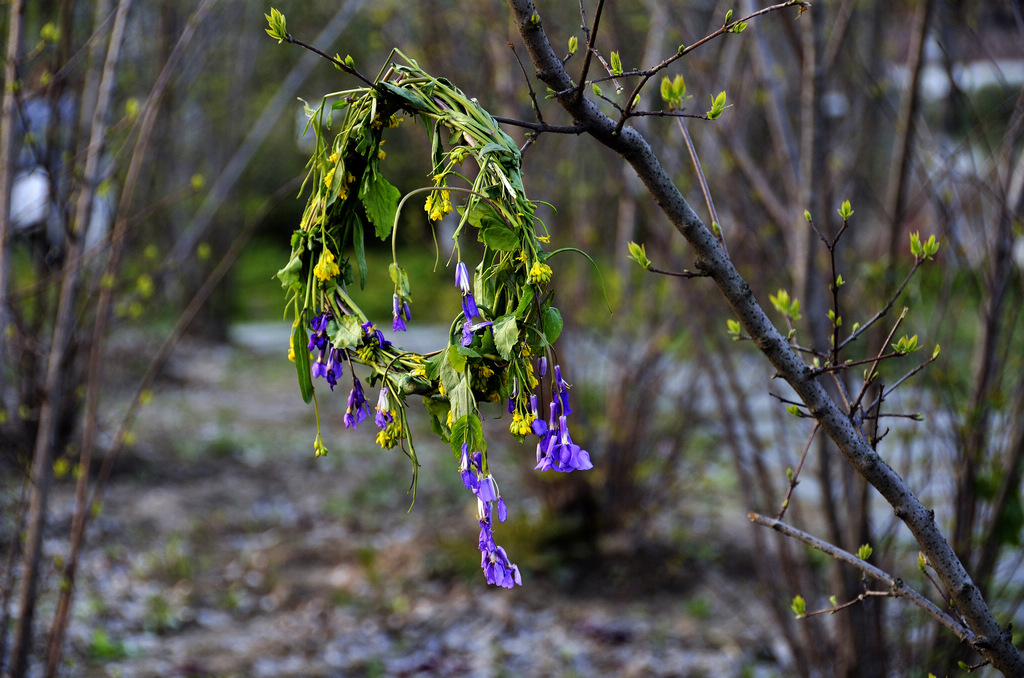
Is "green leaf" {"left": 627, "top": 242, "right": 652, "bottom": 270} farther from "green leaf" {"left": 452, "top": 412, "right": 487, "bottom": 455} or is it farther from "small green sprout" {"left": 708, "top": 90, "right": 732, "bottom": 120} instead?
"green leaf" {"left": 452, "top": 412, "right": 487, "bottom": 455}

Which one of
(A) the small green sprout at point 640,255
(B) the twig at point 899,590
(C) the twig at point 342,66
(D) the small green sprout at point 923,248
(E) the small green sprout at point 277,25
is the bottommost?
(B) the twig at point 899,590

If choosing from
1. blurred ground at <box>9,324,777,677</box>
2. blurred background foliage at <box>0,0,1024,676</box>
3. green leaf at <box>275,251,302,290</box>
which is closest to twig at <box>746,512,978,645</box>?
green leaf at <box>275,251,302,290</box>

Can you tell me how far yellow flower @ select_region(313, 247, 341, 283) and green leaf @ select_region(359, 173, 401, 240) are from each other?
0.30 ft

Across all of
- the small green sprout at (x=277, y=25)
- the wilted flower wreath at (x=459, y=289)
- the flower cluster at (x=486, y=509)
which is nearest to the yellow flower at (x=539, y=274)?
the wilted flower wreath at (x=459, y=289)

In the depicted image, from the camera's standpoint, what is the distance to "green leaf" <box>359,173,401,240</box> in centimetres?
118

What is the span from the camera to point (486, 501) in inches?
40.5

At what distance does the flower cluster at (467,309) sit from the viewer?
3.43ft

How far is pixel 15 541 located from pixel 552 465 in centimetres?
207

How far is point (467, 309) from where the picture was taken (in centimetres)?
105

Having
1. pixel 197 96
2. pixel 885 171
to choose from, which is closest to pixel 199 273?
pixel 197 96

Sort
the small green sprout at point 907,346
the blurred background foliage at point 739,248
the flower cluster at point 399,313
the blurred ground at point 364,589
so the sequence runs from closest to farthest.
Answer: the flower cluster at point 399,313 < the small green sprout at point 907,346 < the blurred background foliage at point 739,248 < the blurred ground at point 364,589

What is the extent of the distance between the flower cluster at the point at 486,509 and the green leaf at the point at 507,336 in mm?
131

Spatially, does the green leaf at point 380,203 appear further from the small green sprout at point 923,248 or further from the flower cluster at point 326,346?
the small green sprout at point 923,248

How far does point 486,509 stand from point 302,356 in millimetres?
370
